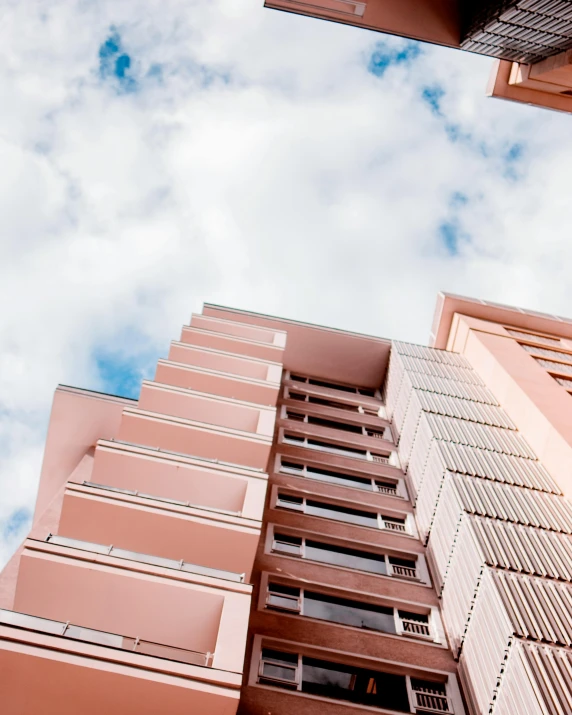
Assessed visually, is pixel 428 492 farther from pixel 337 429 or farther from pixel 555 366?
pixel 555 366

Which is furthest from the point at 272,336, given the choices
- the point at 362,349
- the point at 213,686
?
the point at 213,686

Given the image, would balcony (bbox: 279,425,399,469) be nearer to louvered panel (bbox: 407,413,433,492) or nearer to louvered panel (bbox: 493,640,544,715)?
louvered panel (bbox: 407,413,433,492)

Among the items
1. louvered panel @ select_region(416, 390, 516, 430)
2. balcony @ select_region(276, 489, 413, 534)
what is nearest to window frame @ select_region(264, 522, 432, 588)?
balcony @ select_region(276, 489, 413, 534)

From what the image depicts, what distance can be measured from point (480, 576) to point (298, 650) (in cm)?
387

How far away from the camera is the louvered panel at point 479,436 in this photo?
18734 millimetres

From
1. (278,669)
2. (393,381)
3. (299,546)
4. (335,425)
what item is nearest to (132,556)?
(278,669)

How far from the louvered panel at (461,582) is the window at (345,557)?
4.88ft

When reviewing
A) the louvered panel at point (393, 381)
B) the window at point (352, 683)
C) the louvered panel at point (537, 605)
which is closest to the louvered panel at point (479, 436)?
Answer: the louvered panel at point (393, 381)

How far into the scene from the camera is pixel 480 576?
13109mm

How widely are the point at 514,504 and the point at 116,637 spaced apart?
33.6ft

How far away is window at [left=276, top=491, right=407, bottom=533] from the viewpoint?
59.3ft

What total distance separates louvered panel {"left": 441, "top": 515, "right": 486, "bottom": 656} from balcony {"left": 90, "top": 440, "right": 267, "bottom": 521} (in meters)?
4.51

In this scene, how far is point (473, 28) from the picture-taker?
17609mm

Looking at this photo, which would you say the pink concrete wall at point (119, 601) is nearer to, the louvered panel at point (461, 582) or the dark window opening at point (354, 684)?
the dark window opening at point (354, 684)
